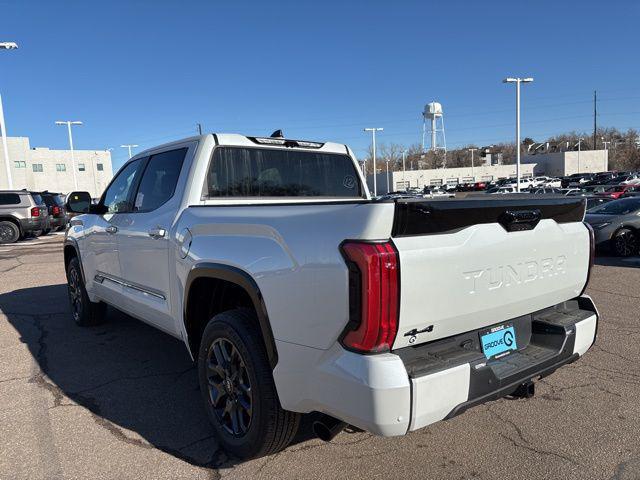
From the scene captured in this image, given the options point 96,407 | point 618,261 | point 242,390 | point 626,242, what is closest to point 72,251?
point 96,407

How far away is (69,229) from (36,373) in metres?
2.13

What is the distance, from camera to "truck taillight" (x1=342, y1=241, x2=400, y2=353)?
209 centimetres

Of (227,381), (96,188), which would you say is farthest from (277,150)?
(96,188)

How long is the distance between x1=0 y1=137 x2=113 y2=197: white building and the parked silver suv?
52876 millimetres

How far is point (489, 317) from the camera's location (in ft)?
8.49

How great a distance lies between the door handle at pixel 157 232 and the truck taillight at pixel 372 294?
6.49ft

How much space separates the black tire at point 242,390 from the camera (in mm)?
2684

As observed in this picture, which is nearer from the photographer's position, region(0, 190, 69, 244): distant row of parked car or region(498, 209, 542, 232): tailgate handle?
region(498, 209, 542, 232): tailgate handle

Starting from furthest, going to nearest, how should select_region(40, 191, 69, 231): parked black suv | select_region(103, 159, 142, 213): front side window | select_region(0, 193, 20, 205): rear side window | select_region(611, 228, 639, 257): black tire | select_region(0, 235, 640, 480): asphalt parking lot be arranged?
select_region(40, 191, 69, 231): parked black suv < select_region(0, 193, 20, 205): rear side window < select_region(611, 228, 639, 257): black tire < select_region(103, 159, 142, 213): front side window < select_region(0, 235, 640, 480): asphalt parking lot

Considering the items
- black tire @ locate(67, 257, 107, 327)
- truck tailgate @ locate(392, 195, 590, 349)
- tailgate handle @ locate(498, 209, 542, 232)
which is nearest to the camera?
truck tailgate @ locate(392, 195, 590, 349)

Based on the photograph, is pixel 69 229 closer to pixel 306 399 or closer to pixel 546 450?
pixel 306 399

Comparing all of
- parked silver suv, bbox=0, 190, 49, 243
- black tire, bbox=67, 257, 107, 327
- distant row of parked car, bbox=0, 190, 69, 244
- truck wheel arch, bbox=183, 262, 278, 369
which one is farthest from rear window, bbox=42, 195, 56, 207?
truck wheel arch, bbox=183, 262, 278, 369

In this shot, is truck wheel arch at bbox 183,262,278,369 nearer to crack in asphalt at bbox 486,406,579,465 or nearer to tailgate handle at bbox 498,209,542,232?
tailgate handle at bbox 498,209,542,232

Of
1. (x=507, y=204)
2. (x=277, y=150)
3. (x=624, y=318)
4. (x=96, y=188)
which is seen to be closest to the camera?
(x=507, y=204)
